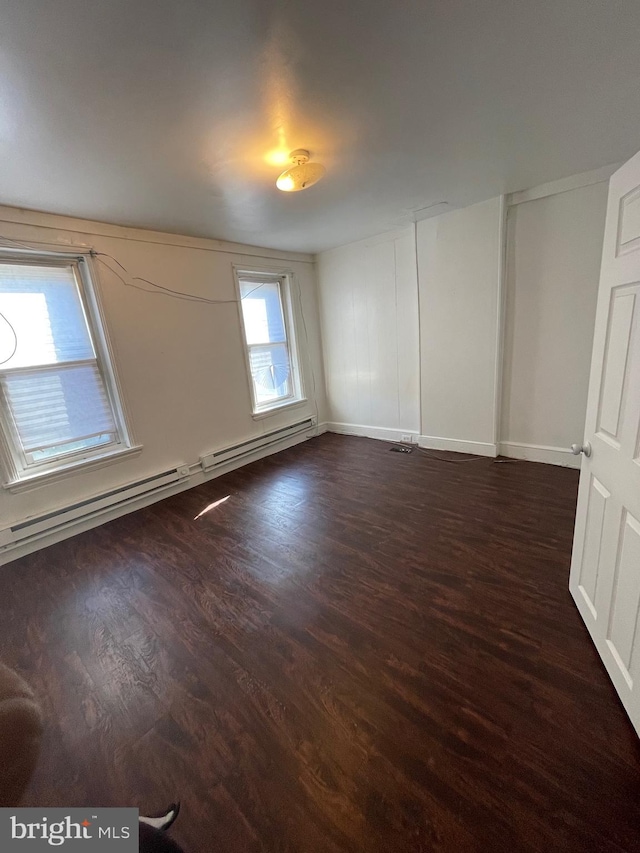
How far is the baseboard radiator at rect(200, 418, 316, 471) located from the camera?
3693 mm

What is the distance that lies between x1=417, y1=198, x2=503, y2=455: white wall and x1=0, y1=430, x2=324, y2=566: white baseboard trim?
87.7 inches

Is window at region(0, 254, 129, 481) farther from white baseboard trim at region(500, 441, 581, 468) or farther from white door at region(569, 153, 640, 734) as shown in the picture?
white baseboard trim at region(500, 441, 581, 468)

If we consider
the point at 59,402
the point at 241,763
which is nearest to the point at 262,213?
the point at 59,402

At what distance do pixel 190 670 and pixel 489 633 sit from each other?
4.67 feet

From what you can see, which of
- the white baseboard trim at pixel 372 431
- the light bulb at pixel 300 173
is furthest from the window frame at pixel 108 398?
the white baseboard trim at pixel 372 431

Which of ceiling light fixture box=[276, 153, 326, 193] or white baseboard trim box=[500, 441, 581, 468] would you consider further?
white baseboard trim box=[500, 441, 581, 468]

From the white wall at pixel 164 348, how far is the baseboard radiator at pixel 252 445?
86 mm

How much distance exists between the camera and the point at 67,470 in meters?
2.70

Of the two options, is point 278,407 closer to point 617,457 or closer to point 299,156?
point 299,156

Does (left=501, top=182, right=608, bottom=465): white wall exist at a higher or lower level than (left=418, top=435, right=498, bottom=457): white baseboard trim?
higher

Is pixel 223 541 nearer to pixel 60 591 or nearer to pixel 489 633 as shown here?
pixel 60 591

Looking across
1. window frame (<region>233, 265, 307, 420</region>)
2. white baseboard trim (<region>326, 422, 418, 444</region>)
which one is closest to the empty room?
window frame (<region>233, 265, 307, 420</region>)

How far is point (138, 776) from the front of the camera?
115 cm

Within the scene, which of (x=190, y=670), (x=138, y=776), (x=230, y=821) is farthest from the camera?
(x=190, y=670)
